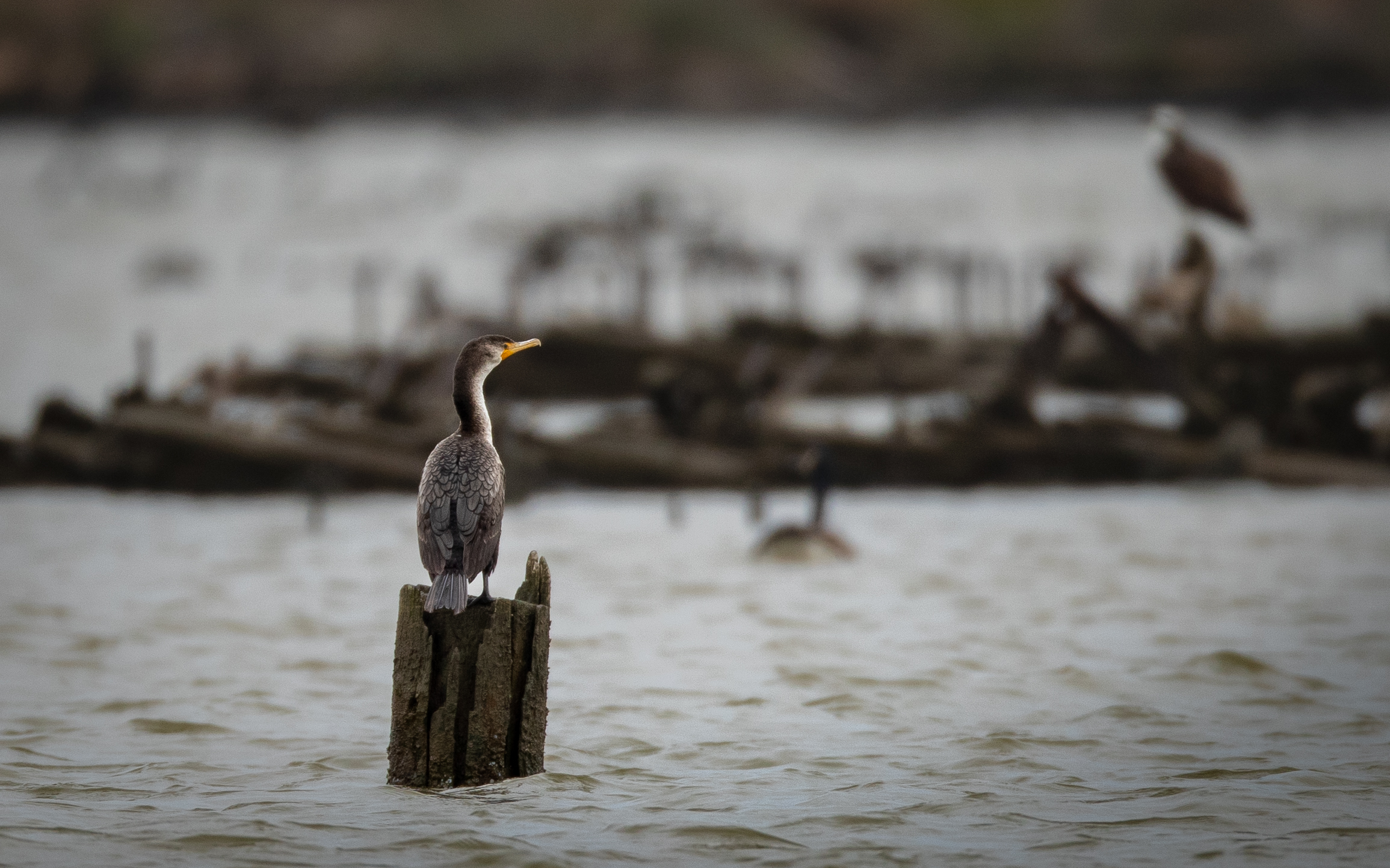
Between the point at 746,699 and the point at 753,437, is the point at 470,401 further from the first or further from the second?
the point at 753,437

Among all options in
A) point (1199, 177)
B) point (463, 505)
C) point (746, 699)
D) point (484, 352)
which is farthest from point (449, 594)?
point (1199, 177)

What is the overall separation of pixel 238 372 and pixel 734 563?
32.7ft

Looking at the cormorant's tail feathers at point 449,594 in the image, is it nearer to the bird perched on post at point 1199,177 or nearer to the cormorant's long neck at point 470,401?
the cormorant's long neck at point 470,401

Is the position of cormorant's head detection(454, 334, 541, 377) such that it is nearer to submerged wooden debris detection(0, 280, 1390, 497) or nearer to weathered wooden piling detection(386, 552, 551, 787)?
weathered wooden piling detection(386, 552, 551, 787)

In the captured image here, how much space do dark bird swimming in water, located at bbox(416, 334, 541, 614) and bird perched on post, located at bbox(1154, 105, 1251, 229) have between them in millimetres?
11638

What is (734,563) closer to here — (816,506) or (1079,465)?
(816,506)

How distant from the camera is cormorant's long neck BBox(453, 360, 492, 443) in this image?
761cm

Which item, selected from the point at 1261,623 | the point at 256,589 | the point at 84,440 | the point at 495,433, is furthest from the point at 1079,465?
the point at 84,440

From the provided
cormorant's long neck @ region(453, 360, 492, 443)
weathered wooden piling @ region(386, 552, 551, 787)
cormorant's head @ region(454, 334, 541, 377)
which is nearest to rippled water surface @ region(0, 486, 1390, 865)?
weathered wooden piling @ region(386, 552, 551, 787)

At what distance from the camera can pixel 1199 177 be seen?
57.7 feet

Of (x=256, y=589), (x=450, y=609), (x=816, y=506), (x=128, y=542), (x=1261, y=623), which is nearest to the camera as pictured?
(x=450, y=609)

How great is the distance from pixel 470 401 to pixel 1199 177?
38.9ft

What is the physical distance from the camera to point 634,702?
32.5 ft

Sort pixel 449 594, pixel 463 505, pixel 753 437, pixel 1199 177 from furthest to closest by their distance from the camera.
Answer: pixel 753 437, pixel 1199 177, pixel 463 505, pixel 449 594
